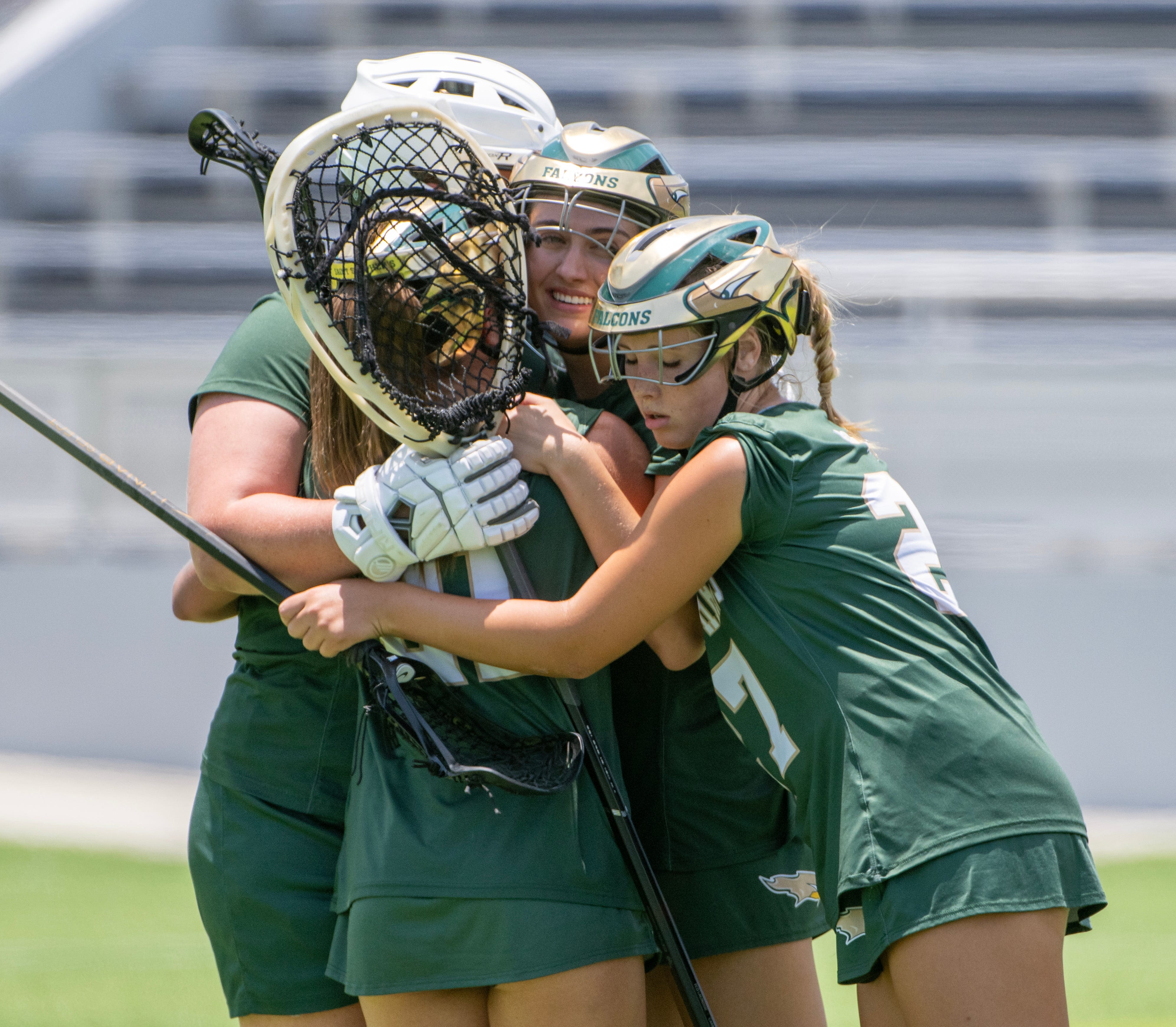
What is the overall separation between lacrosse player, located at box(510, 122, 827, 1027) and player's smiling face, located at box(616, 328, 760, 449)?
134 mm

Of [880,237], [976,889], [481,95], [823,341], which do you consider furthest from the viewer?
[880,237]

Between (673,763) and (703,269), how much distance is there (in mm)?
680

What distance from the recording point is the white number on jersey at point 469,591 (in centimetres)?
169

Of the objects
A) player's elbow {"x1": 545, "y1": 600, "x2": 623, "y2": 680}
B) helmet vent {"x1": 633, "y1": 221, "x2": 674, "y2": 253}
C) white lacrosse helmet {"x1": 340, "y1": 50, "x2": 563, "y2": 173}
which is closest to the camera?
player's elbow {"x1": 545, "y1": 600, "x2": 623, "y2": 680}

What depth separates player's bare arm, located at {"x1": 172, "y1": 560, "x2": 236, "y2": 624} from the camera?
1.96 m

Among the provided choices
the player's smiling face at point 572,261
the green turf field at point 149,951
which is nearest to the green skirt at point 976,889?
the player's smiling face at point 572,261

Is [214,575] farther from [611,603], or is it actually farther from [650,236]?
[650,236]

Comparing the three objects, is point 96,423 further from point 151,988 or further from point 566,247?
point 566,247

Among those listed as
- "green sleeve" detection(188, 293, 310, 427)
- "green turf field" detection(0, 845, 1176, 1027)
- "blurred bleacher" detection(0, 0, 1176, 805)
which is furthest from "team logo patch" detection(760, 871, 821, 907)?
"blurred bleacher" detection(0, 0, 1176, 805)

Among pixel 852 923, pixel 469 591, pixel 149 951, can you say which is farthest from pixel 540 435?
pixel 149 951

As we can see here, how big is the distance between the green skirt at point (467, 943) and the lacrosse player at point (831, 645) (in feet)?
0.90

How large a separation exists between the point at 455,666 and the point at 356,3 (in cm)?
908

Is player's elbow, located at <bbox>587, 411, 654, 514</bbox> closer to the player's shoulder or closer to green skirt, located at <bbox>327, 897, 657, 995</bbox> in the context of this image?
the player's shoulder

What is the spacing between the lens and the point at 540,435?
1704 mm
